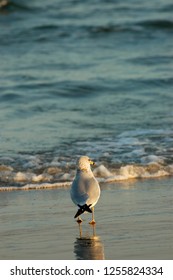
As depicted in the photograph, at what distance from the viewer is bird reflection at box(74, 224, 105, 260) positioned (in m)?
6.08

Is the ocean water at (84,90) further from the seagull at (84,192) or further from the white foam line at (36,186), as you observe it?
the seagull at (84,192)

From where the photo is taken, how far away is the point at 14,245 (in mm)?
6484

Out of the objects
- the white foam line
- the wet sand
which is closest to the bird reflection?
the wet sand

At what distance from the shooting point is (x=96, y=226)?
275 inches

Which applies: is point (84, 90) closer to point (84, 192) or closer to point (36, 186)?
point (36, 186)

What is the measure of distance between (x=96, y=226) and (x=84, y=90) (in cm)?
688

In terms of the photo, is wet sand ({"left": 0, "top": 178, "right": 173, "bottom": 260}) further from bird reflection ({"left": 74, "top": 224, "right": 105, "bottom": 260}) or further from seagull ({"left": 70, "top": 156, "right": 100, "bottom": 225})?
seagull ({"left": 70, "top": 156, "right": 100, "bottom": 225})

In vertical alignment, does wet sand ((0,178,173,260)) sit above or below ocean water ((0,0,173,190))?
below

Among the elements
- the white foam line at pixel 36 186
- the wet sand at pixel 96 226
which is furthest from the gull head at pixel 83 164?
the white foam line at pixel 36 186

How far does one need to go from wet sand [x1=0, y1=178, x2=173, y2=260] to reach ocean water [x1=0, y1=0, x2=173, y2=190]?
2.18 ft

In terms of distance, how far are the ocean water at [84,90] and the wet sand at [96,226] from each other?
0.66 m

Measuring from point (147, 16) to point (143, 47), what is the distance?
2.55 metres

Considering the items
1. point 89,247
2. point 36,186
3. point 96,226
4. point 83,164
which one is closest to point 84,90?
point 36,186

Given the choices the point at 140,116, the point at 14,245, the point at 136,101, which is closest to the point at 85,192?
the point at 14,245
